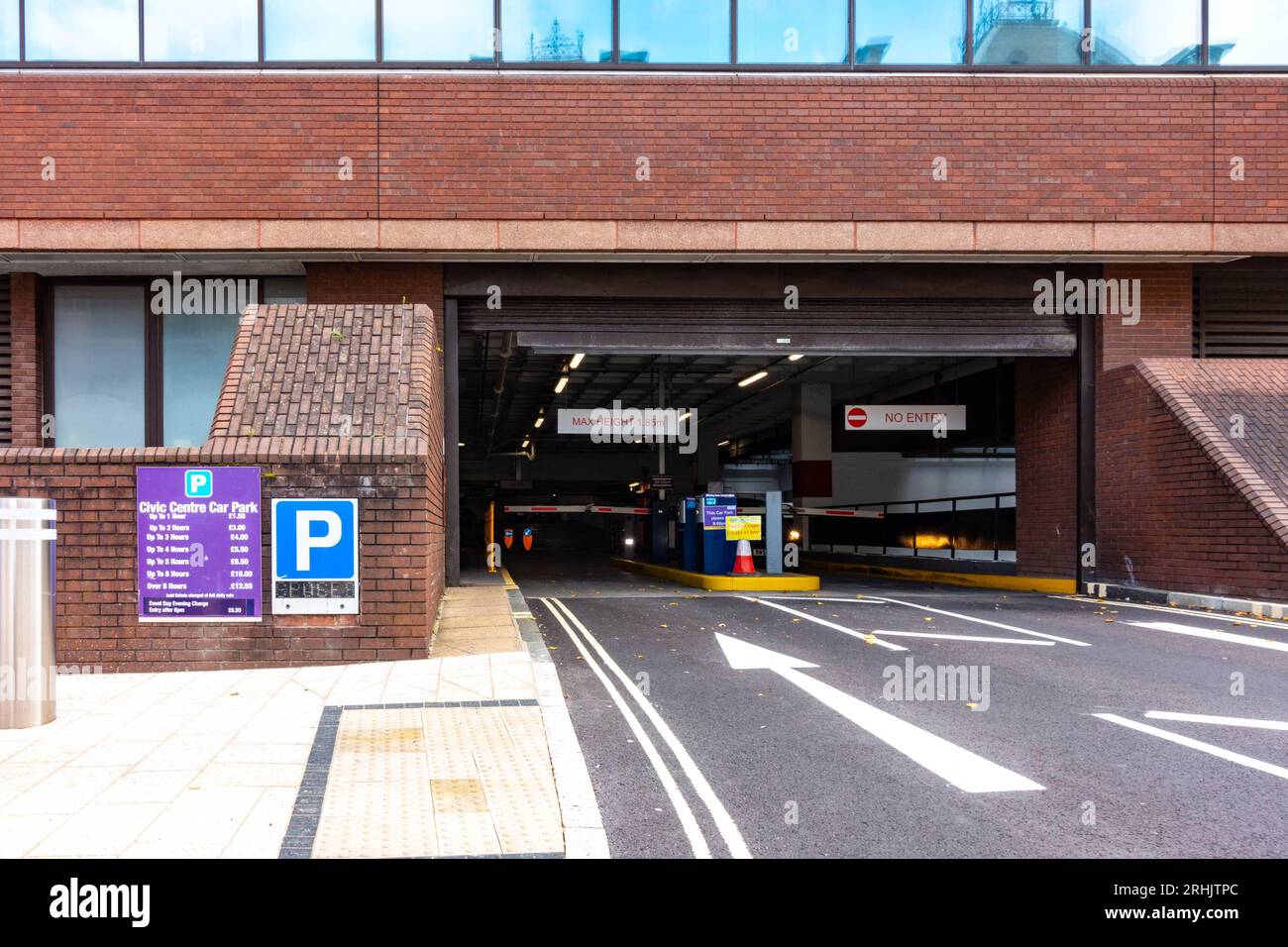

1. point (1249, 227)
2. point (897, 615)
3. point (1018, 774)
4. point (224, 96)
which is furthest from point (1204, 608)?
point (224, 96)

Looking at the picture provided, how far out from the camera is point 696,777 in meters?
5.01

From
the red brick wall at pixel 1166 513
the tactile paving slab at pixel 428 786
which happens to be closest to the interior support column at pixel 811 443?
the red brick wall at pixel 1166 513

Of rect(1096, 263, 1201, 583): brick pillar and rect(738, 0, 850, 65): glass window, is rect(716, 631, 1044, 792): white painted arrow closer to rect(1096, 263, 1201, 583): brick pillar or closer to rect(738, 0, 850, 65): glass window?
rect(1096, 263, 1201, 583): brick pillar

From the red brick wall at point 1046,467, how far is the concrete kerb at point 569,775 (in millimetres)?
11385

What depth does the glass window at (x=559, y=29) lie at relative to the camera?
14.4 metres

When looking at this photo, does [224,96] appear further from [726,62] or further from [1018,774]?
[1018,774]

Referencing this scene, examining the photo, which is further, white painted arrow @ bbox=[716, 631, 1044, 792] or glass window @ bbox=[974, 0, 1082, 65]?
glass window @ bbox=[974, 0, 1082, 65]

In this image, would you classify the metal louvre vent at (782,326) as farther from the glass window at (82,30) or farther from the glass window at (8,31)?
the glass window at (8,31)

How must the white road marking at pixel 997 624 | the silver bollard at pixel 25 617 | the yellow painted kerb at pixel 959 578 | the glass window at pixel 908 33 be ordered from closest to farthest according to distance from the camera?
the silver bollard at pixel 25 617
the white road marking at pixel 997 624
the glass window at pixel 908 33
the yellow painted kerb at pixel 959 578

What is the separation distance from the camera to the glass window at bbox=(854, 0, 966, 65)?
48.0 ft

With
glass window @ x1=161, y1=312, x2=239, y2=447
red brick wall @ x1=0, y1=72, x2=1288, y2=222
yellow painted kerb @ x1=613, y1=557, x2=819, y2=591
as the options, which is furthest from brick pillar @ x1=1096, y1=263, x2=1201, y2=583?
glass window @ x1=161, y1=312, x2=239, y2=447

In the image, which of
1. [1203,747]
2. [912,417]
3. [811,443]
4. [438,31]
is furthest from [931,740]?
[811,443]

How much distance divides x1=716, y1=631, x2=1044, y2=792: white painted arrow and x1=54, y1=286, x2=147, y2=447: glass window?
10.9 m

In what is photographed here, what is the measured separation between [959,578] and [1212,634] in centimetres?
1075
